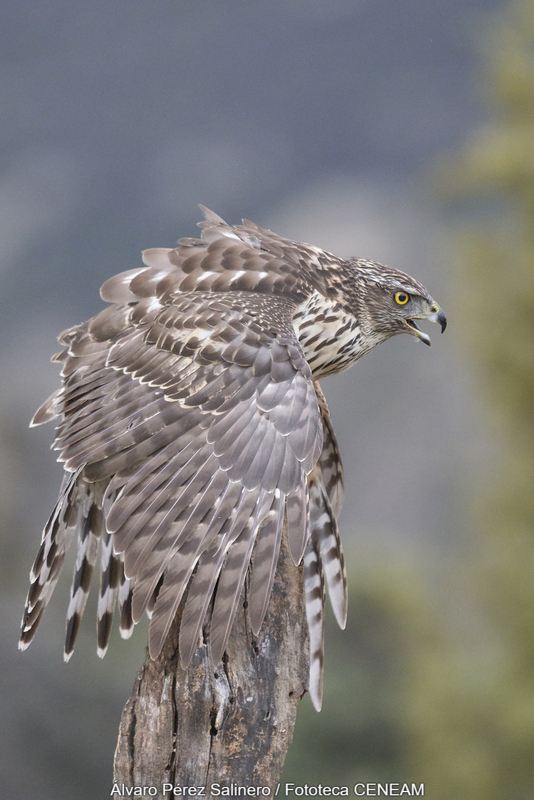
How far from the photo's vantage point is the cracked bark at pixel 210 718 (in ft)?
5.85

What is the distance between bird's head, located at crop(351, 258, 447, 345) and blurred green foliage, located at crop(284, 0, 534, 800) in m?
2.23

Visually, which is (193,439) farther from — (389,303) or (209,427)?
(389,303)

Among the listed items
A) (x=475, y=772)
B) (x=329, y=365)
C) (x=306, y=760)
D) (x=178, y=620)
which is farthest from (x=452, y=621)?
(x=178, y=620)

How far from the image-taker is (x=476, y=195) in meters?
5.14

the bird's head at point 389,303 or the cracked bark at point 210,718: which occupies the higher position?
the bird's head at point 389,303

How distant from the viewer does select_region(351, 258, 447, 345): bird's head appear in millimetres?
2439

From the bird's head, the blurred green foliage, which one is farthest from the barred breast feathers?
the blurred green foliage

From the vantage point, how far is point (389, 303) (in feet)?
8.07

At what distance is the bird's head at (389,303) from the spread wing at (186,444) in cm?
38

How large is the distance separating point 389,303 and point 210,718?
133 cm

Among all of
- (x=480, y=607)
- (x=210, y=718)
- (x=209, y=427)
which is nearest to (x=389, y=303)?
(x=209, y=427)

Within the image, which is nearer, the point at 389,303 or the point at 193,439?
the point at 193,439

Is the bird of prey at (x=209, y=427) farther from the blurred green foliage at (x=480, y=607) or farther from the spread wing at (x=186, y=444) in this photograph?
the blurred green foliage at (x=480, y=607)

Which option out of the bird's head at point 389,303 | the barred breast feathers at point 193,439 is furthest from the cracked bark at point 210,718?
the bird's head at point 389,303
